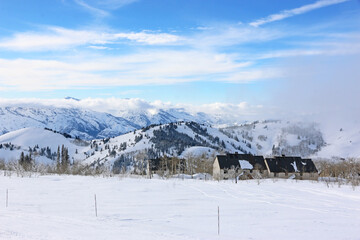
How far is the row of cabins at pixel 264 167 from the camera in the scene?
9006cm

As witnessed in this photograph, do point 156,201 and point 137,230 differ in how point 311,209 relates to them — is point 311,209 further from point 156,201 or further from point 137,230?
point 137,230

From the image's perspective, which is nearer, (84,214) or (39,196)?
(84,214)

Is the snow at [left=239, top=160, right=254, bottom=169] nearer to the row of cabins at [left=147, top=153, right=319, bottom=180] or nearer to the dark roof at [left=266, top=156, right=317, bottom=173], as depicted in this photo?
the row of cabins at [left=147, top=153, right=319, bottom=180]

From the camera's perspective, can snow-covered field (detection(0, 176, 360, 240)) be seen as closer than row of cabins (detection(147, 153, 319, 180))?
Yes

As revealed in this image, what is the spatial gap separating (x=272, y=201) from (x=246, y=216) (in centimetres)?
731

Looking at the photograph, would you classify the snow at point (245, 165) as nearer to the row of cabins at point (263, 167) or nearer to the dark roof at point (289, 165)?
the row of cabins at point (263, 167)

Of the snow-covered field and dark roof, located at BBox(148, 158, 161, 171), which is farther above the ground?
the snow-covered field

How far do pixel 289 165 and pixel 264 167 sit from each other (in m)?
7.37

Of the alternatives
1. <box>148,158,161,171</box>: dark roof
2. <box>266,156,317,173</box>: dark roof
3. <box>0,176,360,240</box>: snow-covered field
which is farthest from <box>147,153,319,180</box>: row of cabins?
<box>0,176,360,240</box>: snow-covered field

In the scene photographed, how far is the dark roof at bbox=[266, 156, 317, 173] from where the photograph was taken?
9200 centimetres

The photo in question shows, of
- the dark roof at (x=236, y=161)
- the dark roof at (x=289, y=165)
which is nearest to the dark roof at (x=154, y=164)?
the dark roof at (x=236, y=161)

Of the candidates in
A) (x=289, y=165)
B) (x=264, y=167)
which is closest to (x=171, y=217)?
(x=264, y=167)

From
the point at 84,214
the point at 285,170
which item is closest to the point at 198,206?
the point at 84,214

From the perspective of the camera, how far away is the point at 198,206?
2478cm
